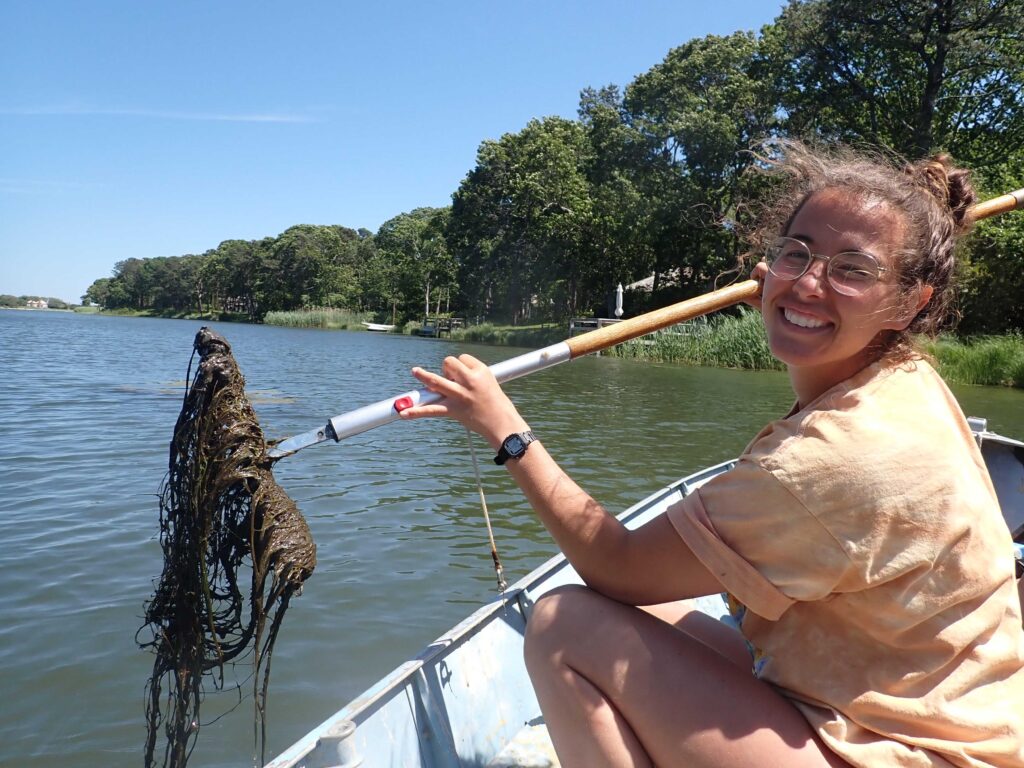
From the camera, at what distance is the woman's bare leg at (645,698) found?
54.0 inches

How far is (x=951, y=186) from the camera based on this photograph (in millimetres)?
1614

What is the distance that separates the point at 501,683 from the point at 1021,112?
3335 cm

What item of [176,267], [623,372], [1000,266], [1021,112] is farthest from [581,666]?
[176,267]

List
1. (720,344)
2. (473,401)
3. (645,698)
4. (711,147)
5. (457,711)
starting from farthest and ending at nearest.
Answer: (711,147) < (720,344) < (457,711) < (473,401) < (645,698)

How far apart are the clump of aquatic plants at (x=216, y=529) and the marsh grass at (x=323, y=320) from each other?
217 ft

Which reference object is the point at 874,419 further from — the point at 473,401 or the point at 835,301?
the point at 473,401

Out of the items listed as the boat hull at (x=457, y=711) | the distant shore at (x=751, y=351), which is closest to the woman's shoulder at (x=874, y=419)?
the boat hull at (x=457, y=711)

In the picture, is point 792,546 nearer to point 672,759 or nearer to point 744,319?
point 672,759

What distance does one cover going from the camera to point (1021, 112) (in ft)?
94.7

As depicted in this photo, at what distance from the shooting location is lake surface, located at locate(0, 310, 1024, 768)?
4102 millimetres

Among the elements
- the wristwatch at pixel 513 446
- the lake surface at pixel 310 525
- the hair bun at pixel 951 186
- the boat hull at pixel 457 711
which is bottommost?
the lake surface at pixel 310 525

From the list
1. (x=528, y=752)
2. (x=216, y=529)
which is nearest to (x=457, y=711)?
(x=528, y=752)

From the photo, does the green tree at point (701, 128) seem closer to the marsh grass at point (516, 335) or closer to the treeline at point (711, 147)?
the treeline at point (711, 147)

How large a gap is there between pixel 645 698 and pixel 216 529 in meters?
1.48
